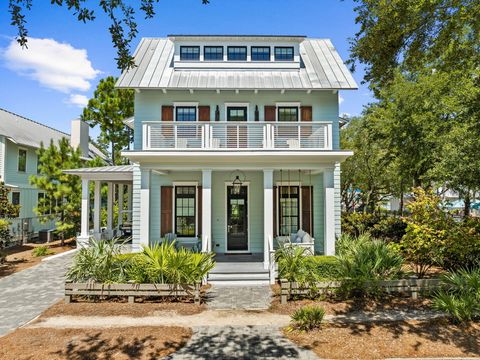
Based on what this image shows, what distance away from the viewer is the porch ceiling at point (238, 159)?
10984 mm

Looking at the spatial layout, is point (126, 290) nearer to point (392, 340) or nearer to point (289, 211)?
point (392, 340)

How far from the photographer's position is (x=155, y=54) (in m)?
15.2

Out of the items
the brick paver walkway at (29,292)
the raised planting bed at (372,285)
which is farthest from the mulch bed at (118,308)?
the raised planting bed at (372,285)

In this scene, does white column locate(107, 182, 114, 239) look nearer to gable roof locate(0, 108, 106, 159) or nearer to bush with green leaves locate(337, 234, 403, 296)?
gable roof locate(0, 108, 106, 159)

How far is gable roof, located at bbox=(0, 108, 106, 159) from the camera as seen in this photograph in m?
20.8

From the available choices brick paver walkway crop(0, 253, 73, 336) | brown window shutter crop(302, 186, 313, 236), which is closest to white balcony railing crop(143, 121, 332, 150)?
brown window shutter crop(302, 186, 313, 236)

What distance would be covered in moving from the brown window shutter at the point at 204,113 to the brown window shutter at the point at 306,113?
158 inches

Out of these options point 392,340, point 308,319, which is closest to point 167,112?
point 308,319

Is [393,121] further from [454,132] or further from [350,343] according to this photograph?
[350,343]

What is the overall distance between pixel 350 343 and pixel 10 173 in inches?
887

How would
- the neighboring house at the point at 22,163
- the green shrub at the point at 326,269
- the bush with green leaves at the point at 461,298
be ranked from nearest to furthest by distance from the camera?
the bush with green leaves at the point at 461,298, the green shrub at the point at 326,269, the neighboring house at the point at 22,163

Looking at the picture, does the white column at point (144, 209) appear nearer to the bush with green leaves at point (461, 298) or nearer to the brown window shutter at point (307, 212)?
the brown window shutter at point (307, 212)

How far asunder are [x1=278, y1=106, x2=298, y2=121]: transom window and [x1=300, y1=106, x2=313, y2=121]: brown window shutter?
0.28 metres

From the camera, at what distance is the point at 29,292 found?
9.45 meters
